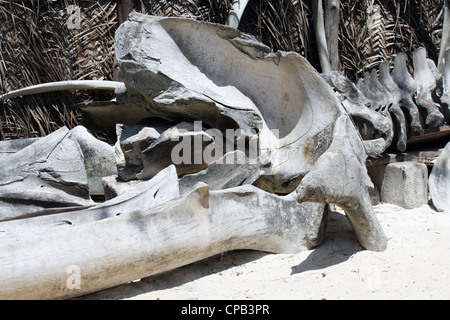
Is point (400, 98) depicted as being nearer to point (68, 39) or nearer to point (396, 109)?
point (396, 109)

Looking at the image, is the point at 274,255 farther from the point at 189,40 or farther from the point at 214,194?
the point at 189,40

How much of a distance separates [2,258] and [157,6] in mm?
2250

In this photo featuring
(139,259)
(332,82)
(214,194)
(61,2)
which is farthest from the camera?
(61,2)

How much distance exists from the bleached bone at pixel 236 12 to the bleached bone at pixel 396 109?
1048 millimetres

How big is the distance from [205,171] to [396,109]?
108cm

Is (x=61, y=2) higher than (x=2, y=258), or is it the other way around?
(x=61, y=2)

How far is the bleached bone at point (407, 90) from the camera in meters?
2.45

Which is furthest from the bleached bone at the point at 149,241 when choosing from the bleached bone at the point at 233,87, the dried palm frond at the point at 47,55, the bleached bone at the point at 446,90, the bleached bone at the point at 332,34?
the bleached bone at the point at 332,34

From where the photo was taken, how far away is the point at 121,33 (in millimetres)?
2170

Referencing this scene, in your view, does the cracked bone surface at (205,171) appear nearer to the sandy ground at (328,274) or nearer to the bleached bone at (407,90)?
the sandy ground at (328,274)

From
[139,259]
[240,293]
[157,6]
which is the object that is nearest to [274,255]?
[240,293]

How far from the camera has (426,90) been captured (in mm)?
2611

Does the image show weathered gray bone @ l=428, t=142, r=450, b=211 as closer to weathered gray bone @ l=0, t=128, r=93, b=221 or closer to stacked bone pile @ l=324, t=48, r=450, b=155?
stacked bone pile @ l=324, t=48, r=450, b=155

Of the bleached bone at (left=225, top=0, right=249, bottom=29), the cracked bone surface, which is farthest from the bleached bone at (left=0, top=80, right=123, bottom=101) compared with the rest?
the bleached bone at (left=225, top=0, right=249, bottom=29)
